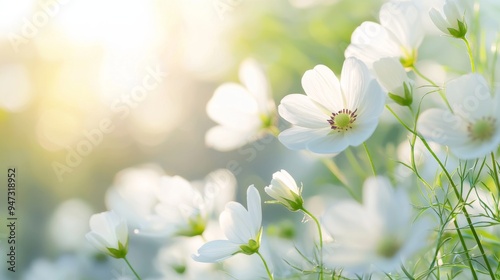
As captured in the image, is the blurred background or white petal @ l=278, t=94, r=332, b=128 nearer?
white petal @ l=278, t=94, r=332, b=128

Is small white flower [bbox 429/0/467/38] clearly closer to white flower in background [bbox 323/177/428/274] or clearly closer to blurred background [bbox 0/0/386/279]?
white flower in background [bbox 323/177/428/274]

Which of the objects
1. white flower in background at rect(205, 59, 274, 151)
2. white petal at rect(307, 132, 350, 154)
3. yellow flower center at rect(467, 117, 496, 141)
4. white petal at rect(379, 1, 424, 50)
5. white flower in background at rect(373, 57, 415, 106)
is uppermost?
white petal at rect(379, 1, 424, 50)

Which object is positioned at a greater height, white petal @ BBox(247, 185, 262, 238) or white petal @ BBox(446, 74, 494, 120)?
white petal @ BBox(446, 74, 494, 120)

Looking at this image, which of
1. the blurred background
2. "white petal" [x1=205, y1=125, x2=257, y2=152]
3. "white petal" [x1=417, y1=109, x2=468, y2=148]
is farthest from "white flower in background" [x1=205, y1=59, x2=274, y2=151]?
the blurred background

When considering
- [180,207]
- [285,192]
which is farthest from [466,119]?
[180,207]

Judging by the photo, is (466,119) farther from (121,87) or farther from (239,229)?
(121,87)

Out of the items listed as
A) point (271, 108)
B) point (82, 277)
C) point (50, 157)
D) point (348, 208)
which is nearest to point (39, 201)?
point (50, 157)

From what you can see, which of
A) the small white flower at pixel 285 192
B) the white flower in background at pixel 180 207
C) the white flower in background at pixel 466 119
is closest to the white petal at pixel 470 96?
the white flower in background at pixel 466 119
